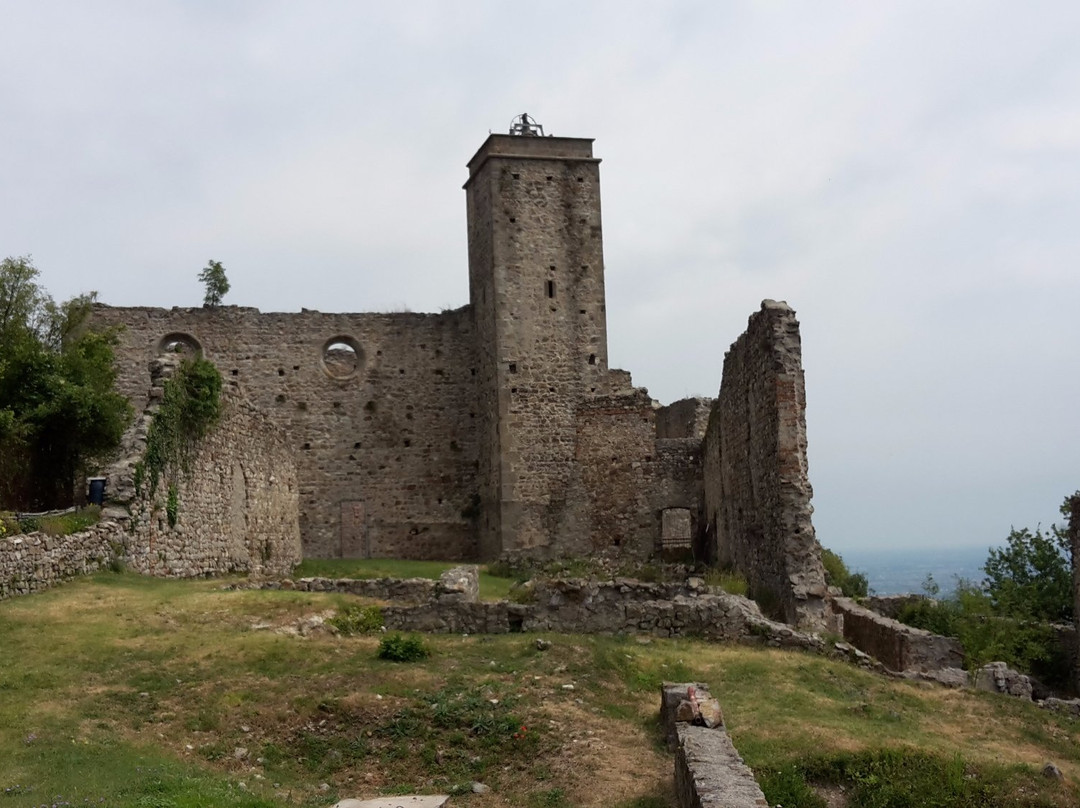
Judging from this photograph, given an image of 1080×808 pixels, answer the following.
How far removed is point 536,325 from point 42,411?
14078mm

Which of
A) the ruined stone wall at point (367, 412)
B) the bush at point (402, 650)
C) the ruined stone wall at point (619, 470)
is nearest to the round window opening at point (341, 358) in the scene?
the ruined stone wall at point (367, 412)

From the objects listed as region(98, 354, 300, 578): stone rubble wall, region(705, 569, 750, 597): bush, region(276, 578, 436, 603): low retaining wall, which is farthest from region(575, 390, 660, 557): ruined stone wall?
region(276, 578, 436, 603): low retaining wall

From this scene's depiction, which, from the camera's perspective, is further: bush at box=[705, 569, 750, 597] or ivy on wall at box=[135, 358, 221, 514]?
ivy on wall at box=[135, 358, 221, 514]

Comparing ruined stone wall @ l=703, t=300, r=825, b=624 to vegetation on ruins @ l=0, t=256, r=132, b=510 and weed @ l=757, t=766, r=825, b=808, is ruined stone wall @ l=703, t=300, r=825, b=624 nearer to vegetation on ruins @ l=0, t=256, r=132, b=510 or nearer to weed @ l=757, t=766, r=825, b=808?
weed @ l=757, t=766, r=825, b=808

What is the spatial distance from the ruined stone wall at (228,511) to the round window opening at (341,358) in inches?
233

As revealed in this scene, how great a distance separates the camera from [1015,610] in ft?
62.2

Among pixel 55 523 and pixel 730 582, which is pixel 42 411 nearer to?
pixel 55 523

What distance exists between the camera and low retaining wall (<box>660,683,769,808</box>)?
759 cm

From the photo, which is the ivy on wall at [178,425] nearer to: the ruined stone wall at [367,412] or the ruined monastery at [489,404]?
the ruined monastery at [489,404]

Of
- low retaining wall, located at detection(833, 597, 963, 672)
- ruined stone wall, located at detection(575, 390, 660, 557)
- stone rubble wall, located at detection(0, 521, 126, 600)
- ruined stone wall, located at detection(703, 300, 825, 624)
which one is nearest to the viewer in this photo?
stone rubble wall, located at detection(0, 521, 126, 600)

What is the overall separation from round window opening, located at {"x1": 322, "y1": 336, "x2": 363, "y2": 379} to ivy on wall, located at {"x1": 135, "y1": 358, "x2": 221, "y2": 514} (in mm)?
11789

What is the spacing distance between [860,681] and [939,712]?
3.86 ft

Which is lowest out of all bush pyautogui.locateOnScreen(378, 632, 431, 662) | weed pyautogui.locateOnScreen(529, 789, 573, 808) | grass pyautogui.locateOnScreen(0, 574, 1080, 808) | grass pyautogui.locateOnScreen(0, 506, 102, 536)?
weed pyautogui.locateOnScreen(529, 789, 573, 808)

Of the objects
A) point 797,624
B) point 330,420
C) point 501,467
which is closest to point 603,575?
point 501,467
